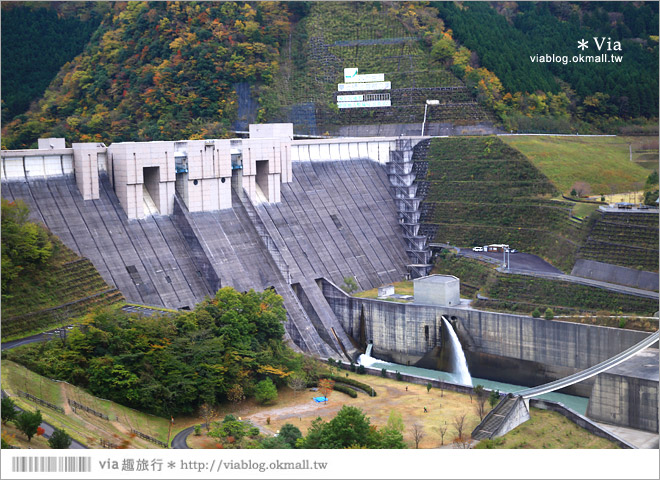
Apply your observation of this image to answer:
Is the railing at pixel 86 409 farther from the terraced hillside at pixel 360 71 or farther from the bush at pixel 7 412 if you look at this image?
the terraced hillside at pixel 360 71

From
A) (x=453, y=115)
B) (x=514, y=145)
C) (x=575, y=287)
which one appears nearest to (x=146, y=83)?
(x=453, y=115)

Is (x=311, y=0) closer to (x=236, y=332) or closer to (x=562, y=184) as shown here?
(x=562, y=184)

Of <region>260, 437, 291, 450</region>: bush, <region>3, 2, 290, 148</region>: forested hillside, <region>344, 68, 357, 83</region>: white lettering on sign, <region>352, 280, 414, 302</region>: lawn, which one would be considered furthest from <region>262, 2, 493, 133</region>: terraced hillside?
<region>260, 437, 291, 450</region>: bush

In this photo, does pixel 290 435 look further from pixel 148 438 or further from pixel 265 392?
pixel 265 392

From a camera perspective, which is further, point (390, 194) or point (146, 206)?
point (390, 194)

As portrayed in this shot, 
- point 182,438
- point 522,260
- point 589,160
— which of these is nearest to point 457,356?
point 522,260

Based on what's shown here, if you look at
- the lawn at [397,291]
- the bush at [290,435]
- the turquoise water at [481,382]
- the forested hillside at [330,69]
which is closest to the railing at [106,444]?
the bush at [290,435]

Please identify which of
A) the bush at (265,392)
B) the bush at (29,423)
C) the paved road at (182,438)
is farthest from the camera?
the bush at (265,392)

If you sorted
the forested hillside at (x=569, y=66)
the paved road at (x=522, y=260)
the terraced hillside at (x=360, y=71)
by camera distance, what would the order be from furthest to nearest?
the forested hillside at (x=569, y=66) < the terraced hillside at (x=360, y=71) < the paved road at (x=522, y=260)
